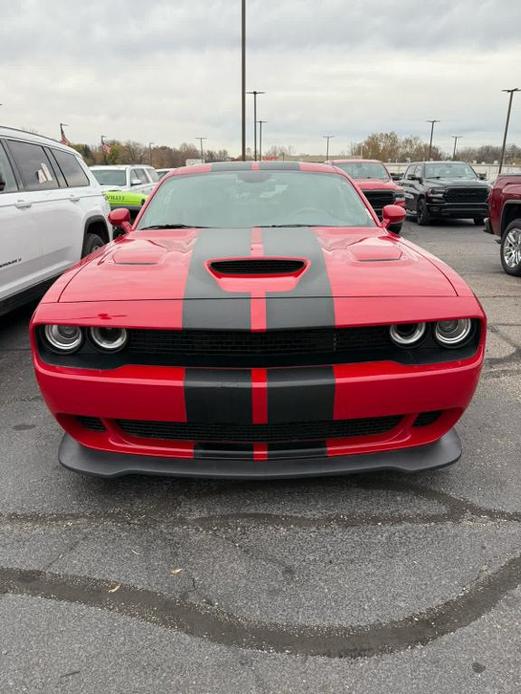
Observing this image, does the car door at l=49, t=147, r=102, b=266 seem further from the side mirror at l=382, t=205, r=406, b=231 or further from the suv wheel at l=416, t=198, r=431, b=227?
the suv wheel at l=416, t=198, r=431, b=227

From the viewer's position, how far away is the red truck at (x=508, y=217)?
24.7 feet

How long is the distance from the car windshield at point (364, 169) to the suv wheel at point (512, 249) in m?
6.80

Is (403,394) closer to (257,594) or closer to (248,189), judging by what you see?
(257,594)

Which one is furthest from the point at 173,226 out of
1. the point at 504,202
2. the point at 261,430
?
the point at 504,202

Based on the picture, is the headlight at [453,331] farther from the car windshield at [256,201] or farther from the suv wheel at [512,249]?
the suv wheel at [512,249]

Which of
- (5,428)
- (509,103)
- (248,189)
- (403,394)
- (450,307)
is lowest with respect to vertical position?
(5,428)

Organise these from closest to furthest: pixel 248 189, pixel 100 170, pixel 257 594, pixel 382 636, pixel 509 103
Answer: pixel 382 636
pixel 257 594
pixel 248 189
pixel 100 170
pixel 509 103

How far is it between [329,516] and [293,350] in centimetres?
79

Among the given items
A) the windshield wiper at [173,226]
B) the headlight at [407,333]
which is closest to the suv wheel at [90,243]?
the windshield wiper at [173,226]

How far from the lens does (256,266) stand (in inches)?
98.8

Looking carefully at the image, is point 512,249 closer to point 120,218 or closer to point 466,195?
point 120,218

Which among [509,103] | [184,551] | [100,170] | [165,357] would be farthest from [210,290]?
[509,103]

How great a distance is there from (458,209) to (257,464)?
13.6m

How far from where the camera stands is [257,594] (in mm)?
2000
